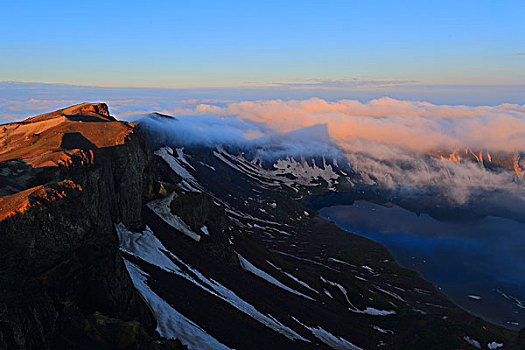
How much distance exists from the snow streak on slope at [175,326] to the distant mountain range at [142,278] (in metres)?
0.21

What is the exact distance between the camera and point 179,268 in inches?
2584

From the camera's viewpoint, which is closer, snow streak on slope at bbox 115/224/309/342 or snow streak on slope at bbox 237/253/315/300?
snow streak on slope at bbox 115/224/309/342

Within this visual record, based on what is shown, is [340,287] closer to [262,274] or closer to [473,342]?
[262,274]

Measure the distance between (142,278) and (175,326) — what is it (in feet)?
38.4

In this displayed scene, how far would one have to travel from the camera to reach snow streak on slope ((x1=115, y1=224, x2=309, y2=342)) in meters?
62.8

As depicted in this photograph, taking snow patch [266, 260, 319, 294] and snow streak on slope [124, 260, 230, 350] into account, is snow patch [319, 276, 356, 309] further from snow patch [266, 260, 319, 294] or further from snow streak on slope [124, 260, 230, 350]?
snow streak on slope [124, 260, 230, 350]

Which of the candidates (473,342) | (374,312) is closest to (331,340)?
(374,312)

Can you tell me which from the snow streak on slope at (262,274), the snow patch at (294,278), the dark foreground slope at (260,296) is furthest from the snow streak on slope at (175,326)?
the snow patch at (294,278)

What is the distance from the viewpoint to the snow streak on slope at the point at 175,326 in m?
42.5

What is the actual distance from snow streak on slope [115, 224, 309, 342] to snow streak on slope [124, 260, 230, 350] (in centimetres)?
1312

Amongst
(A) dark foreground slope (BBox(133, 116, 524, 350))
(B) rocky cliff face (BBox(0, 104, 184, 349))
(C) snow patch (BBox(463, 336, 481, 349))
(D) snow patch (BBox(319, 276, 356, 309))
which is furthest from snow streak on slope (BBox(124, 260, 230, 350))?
(C) snow patch (BBox(463, 336, 481, 349))

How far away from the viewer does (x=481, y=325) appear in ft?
366

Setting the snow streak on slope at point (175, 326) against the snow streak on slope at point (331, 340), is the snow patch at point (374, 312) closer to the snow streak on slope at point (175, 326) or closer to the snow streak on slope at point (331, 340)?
the snow streak on slope at point (331, 340)

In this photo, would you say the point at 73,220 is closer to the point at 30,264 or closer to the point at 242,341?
the point at 30,264
